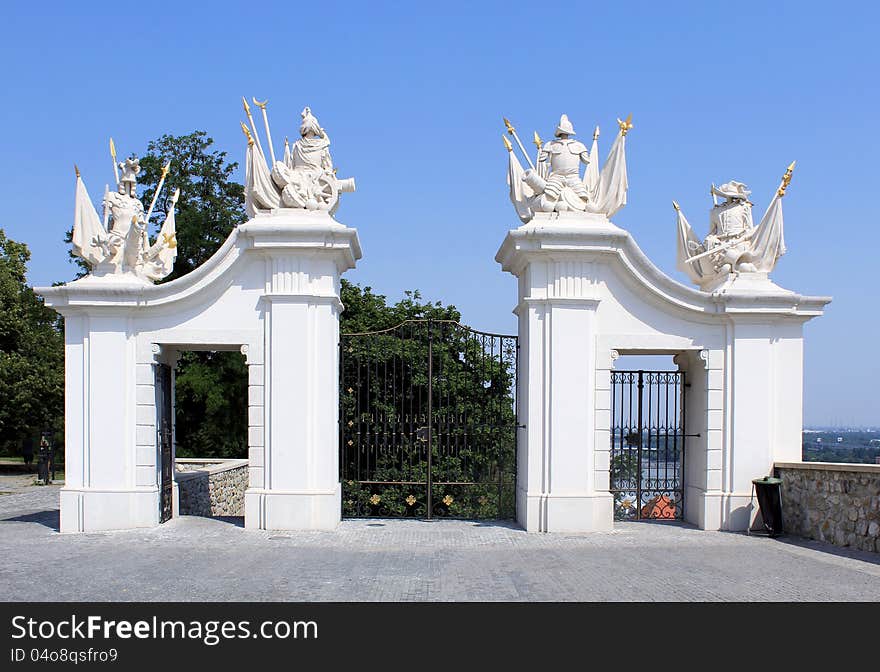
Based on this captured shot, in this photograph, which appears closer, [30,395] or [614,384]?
[614,384]

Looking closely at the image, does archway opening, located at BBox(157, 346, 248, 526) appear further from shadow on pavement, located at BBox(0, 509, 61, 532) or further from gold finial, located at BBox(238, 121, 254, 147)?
gold finial, located at BBox(238, 121, 254, 147)

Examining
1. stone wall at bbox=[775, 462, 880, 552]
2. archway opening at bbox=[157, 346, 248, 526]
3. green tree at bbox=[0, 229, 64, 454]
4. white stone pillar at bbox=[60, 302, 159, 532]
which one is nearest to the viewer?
stone wall at bbox=[775, 462, 880, 552]

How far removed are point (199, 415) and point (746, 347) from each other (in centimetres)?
2236

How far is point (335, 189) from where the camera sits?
1389cm

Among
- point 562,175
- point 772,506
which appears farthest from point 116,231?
point 772,506

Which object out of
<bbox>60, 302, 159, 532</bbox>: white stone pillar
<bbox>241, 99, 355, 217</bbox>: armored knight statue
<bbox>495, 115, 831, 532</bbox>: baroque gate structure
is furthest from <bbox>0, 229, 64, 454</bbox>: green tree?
<bbox>495, 115, 831, 532</bbox>: baroque gate structure

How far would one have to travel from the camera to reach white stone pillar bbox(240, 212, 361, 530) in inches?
525

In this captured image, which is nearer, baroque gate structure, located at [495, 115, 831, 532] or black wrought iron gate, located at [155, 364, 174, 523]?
baroque gate structure, located at [495, 115, 831, 532]

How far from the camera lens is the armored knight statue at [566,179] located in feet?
45.5

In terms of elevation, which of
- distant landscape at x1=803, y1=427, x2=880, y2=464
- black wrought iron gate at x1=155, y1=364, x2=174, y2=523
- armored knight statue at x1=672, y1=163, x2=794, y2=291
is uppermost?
armored knight statue at x1=672, y1=163, x2=794, y2=291

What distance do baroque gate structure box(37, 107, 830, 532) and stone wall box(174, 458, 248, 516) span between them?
363 cm

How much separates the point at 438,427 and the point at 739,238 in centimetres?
611
